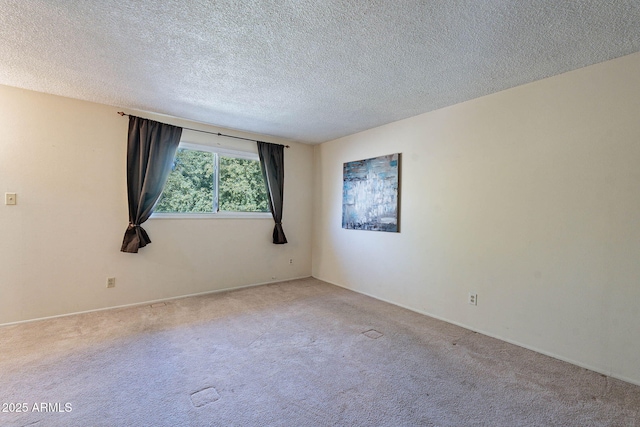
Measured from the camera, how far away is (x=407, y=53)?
212 cm

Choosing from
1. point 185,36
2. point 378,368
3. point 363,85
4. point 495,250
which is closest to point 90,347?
point 378,368

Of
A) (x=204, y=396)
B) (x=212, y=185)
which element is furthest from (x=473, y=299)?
(x=212, y=185)

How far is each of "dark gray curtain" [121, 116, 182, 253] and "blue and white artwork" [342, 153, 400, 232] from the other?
2558mm

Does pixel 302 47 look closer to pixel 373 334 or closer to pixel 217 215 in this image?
pixel 373 334

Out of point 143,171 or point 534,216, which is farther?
point 143,171

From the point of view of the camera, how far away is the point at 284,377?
2.04 meters

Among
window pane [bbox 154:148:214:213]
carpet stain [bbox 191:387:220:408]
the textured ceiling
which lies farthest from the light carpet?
the textured ceiling

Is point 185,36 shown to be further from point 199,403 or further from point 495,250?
point 495,250

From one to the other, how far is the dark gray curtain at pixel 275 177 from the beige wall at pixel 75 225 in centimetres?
75

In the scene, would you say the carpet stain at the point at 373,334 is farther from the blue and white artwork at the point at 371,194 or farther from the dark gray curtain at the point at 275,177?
the dark gray curtain at the point at 275,177

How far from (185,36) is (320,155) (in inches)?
126

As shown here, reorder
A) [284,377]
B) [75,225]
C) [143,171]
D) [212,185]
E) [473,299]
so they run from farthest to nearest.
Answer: [212,185], [143,171], [75,225], [473,299], [284,377]

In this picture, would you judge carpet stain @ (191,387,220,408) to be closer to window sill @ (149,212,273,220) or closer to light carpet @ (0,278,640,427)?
light carpet @ (0,278,640,427)

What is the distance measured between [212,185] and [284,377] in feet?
9.71
